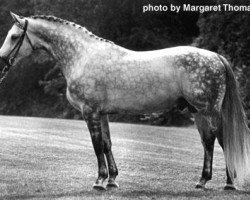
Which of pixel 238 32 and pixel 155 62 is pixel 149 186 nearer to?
pixel 155 62

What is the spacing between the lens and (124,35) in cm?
3866

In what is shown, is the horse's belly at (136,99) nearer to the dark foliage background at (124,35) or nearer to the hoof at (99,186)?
the hoof at (99,186)

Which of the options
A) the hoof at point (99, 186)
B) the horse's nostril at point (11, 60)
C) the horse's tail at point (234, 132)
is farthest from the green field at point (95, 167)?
the horse's nostril at point (11, 60)

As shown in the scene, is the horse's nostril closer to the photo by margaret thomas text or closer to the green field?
the green field

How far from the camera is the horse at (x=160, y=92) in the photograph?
33.0 ft

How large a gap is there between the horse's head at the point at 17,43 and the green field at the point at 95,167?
78.2 inches

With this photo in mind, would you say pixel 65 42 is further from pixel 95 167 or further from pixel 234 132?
pixel 95 167

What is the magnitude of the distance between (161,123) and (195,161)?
17.2 metres

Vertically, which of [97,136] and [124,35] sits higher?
[97,136]

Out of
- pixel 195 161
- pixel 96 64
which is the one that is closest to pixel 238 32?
pixel 195 161

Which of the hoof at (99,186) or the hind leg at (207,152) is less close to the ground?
the hind leg at (207,152)

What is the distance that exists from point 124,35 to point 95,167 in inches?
993

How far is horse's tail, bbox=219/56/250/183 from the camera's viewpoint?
10070 mm

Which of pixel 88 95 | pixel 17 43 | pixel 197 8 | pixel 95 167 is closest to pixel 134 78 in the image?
pixel 88 95
